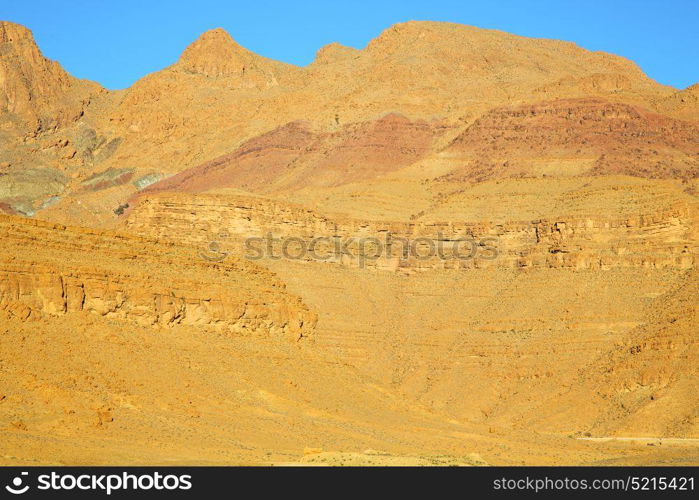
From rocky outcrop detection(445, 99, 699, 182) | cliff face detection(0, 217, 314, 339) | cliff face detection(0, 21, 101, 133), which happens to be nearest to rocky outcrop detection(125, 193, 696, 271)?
rocky outcrop detection(445, 99, 699, 182)

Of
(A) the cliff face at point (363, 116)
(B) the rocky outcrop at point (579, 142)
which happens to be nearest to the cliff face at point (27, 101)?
(A) the cliff face at point (363, 116)

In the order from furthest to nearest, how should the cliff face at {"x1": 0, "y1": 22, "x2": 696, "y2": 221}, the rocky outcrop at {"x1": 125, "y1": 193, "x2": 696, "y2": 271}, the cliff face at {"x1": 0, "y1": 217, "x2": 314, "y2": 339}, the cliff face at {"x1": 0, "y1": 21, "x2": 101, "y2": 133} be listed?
the cliff face at {"x1": 0, "y1": 21, "x2": 101, "y2": 133} → the cliff face at {"x1": 0, "y1": 22, "x2": 696, "y2": 221} → the rocky outcrop at {"x1": 125, "y1": 193, "x2": 696, "y2": 271} → the cliff face at {"x1": 0, "y1": 217, "x2": 314, "y2": 339}

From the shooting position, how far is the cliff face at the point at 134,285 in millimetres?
52938

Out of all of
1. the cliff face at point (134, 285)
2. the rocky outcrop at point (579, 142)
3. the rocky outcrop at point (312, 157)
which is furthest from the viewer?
the rocky outcrop at point (312, 157)

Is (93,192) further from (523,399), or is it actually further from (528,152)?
(523,399)

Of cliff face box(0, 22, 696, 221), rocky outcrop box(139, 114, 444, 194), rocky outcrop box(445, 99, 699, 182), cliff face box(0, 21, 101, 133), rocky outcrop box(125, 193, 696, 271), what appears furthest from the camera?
cliff face box(0, 21, 101, 133)

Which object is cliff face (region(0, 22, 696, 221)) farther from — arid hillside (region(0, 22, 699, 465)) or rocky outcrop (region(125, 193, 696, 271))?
rocky outcrop (region(125, 193, 696, 271))

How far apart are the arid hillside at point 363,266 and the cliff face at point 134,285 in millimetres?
114

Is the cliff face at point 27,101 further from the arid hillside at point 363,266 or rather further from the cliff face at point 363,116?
the arid hillside at point 363,266

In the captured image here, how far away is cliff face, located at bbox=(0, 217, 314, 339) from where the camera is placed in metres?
52.9

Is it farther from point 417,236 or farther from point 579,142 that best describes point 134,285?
point 579,142

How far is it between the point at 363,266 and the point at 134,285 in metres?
50.6

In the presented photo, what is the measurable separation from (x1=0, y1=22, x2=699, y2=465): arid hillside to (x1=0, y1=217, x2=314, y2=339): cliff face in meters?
0.11

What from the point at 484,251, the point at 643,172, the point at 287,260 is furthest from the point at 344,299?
the point at 643,172
